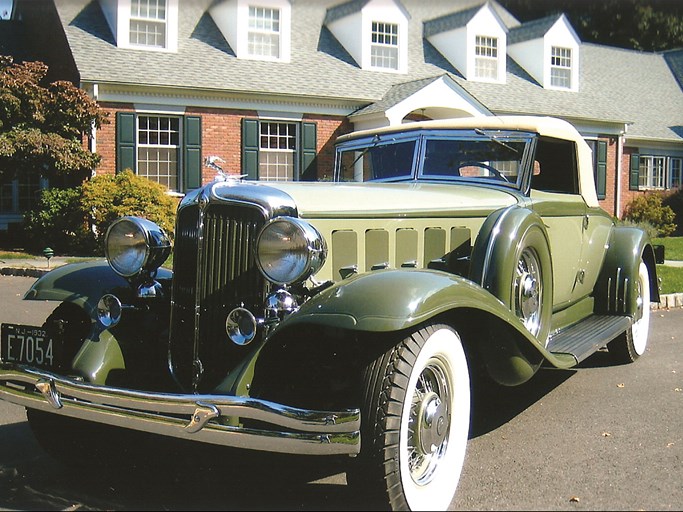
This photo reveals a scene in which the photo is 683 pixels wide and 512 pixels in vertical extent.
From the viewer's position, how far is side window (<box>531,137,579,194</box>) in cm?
525

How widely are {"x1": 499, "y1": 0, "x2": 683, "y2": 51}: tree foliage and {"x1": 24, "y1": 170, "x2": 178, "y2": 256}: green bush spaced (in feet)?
78.2

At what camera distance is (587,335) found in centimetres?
509

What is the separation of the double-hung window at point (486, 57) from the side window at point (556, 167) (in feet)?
→ 51.3

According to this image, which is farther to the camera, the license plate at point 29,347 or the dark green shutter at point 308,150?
the dark green shutter at point 308,150

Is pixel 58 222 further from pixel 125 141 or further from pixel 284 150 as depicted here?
pixel 284 150

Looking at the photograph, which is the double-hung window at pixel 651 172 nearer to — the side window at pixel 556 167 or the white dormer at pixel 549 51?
the white dormer at pixel 549 51

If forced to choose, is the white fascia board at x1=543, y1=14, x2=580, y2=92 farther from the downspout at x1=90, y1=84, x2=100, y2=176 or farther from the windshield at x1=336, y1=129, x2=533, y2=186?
the windshield at x1=336, y1=129, x2=533, y2=186

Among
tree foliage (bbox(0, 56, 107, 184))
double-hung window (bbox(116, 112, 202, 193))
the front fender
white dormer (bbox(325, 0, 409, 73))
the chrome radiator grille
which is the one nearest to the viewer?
the chrome radiator grille

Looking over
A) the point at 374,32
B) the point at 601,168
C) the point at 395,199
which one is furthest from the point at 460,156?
the point at 601,168

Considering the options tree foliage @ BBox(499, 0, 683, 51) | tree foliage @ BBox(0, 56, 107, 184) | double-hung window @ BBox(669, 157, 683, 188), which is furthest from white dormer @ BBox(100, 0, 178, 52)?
tree foliage @ BBox(499, 0, 683, 51)

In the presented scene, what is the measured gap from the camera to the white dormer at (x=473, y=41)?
2023cm

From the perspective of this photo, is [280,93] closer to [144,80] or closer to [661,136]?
[144,80]

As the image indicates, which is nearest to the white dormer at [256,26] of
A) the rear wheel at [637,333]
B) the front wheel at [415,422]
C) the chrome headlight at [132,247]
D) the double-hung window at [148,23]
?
the double-hung window at [148,23]

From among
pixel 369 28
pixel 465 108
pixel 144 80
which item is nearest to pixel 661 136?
pixel 465 108
